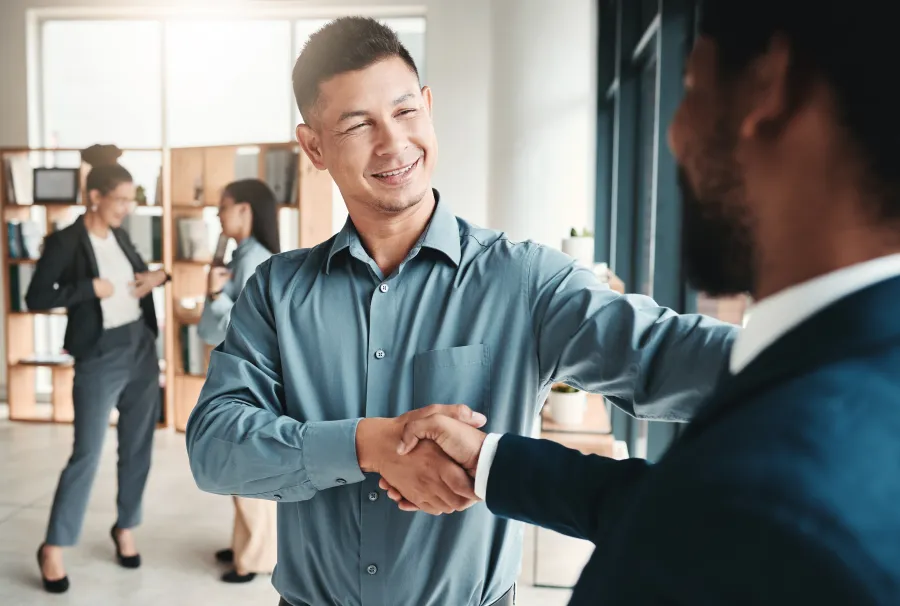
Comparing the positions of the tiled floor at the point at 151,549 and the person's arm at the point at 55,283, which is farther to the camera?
the person's arm at the point at 55,283

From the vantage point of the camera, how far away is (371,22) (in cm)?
133

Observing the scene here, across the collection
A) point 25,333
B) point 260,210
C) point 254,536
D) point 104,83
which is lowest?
point 254,536

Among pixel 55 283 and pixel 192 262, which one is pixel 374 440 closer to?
pixel 55 283

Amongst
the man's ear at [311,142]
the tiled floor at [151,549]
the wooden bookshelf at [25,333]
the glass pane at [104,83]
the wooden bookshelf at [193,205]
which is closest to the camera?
the man's ear at [311,142]

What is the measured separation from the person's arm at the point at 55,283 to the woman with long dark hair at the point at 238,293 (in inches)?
23.3

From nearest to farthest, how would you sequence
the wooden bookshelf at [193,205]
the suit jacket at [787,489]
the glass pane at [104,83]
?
1. the suit jacket at [787,489]
2. the wooden bookshelf at [193,205]
3. the glass pane at [104,83]

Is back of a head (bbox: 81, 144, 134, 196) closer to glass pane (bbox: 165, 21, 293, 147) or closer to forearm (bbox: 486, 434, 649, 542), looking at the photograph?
forearm (bbox: 486, 434, 649, 542)

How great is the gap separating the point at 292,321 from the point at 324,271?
0.11m

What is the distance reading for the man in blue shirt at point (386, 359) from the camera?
1162 millimetres

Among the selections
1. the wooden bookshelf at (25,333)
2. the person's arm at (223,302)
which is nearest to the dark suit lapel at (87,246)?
the person's arm at (223,302)

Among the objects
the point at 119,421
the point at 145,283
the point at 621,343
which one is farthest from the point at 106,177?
the point at 621,343

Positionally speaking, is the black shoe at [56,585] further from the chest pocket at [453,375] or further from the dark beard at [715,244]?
the dark beard at [715,244]

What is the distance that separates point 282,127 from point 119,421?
4.11 m

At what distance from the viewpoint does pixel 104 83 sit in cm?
693
